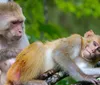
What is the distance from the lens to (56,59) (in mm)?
6977

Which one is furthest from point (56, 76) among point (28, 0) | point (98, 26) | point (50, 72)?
point (98, 26)

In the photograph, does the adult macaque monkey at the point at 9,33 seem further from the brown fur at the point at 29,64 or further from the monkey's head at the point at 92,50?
the monkey's head at the point at 92,50

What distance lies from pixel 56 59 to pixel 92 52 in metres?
0.54

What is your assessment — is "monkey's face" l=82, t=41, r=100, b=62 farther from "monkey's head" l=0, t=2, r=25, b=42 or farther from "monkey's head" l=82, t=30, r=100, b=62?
"monkey's head" l=0, t=2, r=25, b=42

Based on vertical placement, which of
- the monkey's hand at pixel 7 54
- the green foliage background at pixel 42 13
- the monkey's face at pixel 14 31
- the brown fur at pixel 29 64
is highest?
the green foliage background at pixel 42 13

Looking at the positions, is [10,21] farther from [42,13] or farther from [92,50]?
[42,13]

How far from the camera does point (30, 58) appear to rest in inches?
271

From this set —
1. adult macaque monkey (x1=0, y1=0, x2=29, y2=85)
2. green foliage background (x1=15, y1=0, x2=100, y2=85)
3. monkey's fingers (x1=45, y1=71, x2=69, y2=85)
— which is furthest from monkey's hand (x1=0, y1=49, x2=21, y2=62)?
green foliage background (x1=15, y1=0, x2=100, y2=85)

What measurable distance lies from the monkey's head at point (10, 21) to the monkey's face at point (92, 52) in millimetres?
1389

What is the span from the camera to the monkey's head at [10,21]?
825cm

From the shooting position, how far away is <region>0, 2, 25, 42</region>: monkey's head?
825 centimetres

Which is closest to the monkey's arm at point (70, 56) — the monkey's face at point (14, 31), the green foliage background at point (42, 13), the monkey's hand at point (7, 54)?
the monkey's face at point (14, 31)

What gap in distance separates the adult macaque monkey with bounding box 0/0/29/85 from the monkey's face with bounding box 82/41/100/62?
1.33m

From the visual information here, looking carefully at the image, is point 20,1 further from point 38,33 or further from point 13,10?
point 13,10
